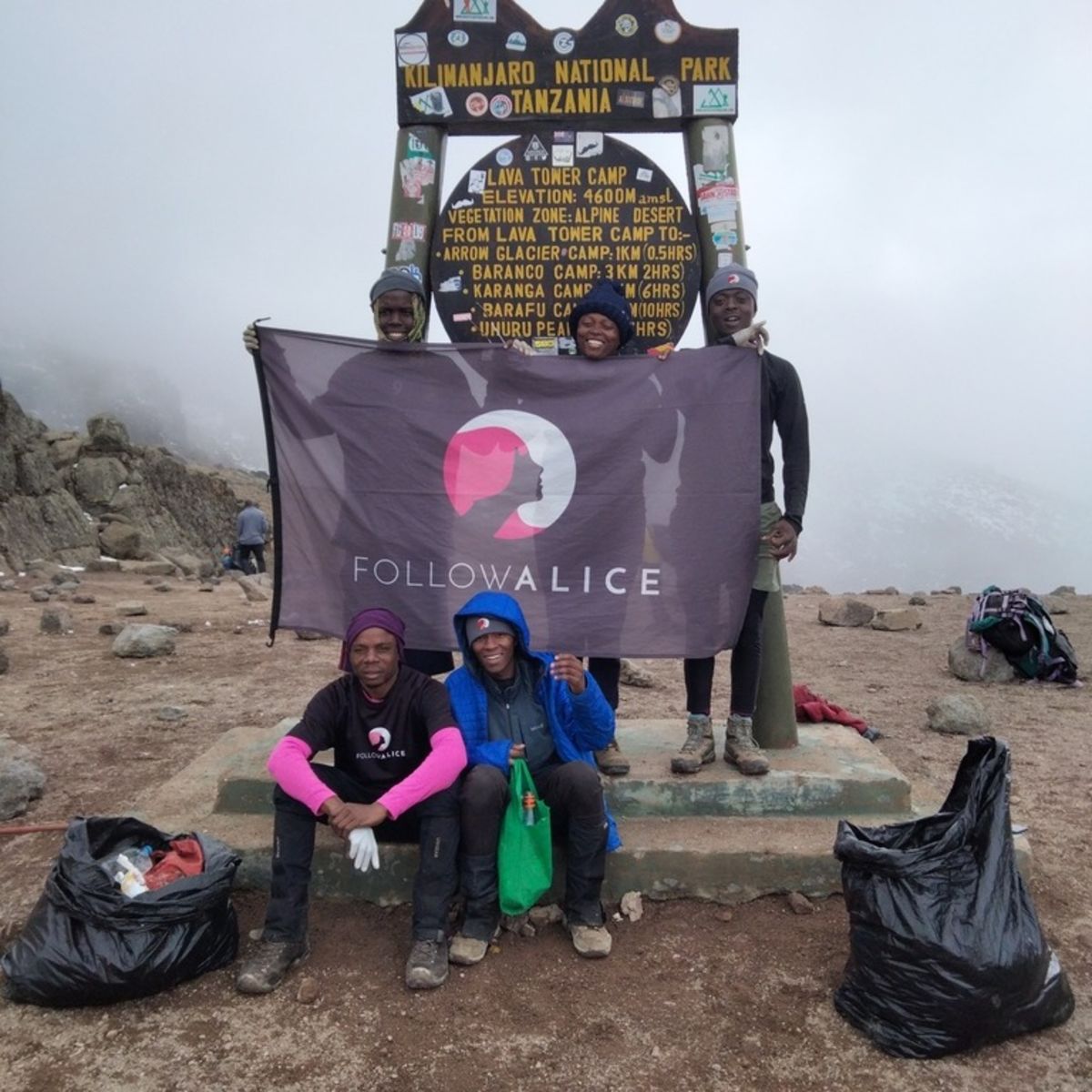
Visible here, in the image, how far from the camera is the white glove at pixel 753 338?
14.0 ft

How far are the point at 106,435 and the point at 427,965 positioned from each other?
A: 3028cm

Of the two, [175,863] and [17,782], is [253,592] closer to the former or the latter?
[17,782]

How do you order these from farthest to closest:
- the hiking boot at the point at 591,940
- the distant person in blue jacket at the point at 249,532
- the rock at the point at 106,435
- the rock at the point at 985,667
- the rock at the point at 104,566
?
the rock at the point at 106,435, the distant person in blue jacket at the point at 249,532, the rock at the point at 104,566, the rock at the point at 985,667, the hiking boot at the point at 591,940

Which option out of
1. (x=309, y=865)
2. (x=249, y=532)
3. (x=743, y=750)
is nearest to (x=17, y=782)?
(x=309, y=865)

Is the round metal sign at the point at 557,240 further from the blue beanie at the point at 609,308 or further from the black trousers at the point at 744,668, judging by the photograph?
the black trousers at the point at 744,668

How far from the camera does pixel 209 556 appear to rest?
97.1 feet

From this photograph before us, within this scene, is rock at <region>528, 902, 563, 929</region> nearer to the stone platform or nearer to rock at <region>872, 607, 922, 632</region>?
the stone platform

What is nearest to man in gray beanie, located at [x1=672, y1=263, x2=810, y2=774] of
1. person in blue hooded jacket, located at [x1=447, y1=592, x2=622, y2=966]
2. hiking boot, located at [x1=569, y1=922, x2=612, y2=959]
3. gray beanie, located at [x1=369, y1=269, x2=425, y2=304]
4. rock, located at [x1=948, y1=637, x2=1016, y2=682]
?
person in blue hooded jacket, located at [x1=447, y1=592, x2=622, y2=966]

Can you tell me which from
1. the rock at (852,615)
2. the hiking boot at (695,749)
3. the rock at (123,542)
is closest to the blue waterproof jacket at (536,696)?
the hiking boot at (695,749)

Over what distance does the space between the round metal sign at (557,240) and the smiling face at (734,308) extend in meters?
0.50

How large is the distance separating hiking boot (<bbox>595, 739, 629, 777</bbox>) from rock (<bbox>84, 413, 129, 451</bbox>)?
96.7 ft

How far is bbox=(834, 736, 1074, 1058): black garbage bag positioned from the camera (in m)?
2.77

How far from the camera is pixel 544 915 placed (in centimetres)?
367

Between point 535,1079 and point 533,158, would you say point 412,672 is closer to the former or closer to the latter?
point 535,1079
